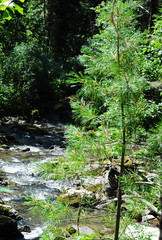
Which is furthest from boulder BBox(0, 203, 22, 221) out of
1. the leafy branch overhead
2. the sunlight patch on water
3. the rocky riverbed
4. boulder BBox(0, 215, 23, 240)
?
the leafy branch overhead

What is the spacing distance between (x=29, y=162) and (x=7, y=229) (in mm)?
5297

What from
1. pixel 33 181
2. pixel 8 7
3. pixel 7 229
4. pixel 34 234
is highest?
pixel 8 7

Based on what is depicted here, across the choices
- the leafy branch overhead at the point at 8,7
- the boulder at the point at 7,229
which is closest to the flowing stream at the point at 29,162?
the boulder at the point at 7,229

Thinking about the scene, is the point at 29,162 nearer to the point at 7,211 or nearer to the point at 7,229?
the point at 7,211

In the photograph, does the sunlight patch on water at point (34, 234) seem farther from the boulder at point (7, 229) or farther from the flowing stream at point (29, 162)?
the boulder at point (7, 229)

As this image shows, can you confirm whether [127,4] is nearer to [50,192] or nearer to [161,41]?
[161,41]

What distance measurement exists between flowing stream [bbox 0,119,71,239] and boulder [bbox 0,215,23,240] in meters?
0.34

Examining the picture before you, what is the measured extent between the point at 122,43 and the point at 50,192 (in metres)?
6.08

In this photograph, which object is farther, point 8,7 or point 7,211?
point 7,211

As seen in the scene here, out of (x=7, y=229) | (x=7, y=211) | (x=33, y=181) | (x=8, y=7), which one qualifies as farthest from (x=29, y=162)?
(x=8, y=7)

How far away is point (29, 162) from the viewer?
10242 millimetres

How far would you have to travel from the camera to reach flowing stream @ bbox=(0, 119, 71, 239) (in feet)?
20.7

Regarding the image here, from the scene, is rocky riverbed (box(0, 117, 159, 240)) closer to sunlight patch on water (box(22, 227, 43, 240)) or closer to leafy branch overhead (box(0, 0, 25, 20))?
sunlight patch on water (box(22, 227, 43, 240))

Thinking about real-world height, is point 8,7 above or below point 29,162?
above
